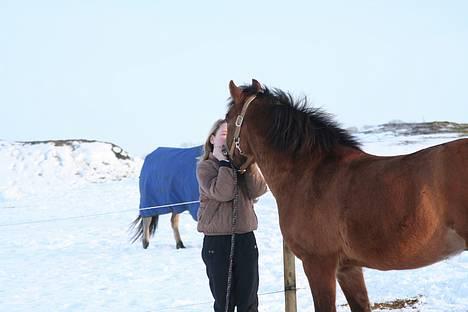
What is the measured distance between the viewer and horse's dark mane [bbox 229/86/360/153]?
143 inches

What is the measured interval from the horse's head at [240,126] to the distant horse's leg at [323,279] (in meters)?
0.86

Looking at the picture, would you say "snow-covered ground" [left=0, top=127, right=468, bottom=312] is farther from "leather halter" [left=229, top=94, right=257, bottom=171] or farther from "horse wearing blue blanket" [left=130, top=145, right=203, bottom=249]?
"leather halter" [left=229, top=94, right=257, bottom=171]

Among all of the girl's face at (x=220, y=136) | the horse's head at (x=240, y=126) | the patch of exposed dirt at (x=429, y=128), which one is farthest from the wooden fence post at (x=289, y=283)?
the patch of exposed dirt at (x=429, y=128)

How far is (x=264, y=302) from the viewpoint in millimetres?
5371

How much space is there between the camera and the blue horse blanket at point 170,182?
870 centimetres

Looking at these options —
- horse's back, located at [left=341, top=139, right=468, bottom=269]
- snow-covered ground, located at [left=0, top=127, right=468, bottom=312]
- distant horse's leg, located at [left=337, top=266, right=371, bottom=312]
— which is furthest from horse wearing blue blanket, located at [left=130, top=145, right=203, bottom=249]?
horse's back, located at [left=341, top=139, right=468, bottom=269]

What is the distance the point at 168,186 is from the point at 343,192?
234 inches

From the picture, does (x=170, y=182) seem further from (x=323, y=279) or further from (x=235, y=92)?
(x=323, y=279)

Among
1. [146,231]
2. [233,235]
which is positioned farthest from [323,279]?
[146,231]

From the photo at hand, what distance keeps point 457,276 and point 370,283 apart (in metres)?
0.86

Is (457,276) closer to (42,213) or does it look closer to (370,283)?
(370,283)

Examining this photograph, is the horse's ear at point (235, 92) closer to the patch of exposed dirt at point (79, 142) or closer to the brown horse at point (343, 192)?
the brown horse at point (343, 192)

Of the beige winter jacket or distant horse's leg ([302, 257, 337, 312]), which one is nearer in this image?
distant horse's leg ([302, 257, 337, 312])

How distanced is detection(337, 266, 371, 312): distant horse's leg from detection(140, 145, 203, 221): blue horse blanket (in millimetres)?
4746
